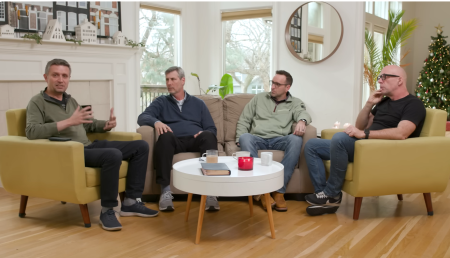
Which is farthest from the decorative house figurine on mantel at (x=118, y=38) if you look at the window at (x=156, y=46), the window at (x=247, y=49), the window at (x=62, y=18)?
the window at (x=247, y=49)

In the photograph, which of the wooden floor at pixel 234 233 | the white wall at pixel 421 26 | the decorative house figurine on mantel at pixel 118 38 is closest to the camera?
the wooden floor at pixel 234 233

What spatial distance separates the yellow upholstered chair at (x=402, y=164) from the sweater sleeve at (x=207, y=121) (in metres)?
1.17

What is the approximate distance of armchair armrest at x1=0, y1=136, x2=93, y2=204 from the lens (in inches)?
101

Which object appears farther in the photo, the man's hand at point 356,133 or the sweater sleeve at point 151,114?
the sweater sleeve at point 151,114

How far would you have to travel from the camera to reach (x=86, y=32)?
4754 mm

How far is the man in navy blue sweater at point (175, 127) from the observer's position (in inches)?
122

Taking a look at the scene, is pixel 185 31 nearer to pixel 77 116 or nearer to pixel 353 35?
pixel 353 35

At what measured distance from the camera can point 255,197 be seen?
3229 millimetres

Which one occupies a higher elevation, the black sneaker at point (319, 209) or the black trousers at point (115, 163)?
the black trousers at point (115, 163)

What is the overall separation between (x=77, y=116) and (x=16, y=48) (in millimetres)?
1949

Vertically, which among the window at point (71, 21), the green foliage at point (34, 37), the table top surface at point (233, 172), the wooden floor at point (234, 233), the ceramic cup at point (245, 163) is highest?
the window at point (71, 21)

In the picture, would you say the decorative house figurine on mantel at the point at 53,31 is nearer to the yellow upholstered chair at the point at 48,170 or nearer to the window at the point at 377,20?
the yellow upholstered chair at the point at 48,170

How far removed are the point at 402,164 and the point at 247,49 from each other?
4109 millimetres

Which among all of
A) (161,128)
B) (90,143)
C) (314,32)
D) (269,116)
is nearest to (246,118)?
(269,116)
